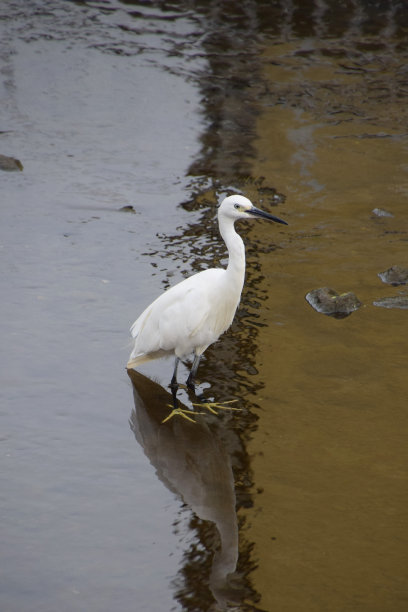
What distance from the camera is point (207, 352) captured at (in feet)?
19.0

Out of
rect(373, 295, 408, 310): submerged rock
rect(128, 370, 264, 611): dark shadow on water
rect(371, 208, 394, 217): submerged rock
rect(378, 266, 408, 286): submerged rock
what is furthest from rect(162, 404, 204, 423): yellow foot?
rect(371, 208, 394, 217): submerged rock

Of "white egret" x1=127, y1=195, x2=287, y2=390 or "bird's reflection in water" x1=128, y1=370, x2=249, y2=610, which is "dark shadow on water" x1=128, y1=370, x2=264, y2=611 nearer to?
"bird's reflection in water" x1=128, y1=370, x2=249, y2=610

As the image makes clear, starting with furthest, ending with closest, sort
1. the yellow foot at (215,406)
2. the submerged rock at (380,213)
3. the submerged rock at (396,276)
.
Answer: the submerged rock at (380,213)
the submerged rock at (396,276)
the yellow foot at (215,406)

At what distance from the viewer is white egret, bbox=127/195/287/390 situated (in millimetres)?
4980

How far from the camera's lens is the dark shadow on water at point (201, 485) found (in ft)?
11.8

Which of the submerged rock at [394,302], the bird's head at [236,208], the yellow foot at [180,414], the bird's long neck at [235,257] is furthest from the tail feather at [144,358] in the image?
the submerged rock at [394,302]

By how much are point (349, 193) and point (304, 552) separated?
5379 millimetres

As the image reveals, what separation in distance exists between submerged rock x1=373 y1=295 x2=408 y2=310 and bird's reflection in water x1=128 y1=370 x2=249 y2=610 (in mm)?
2005

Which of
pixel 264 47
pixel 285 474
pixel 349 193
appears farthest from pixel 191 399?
pixel 264 47

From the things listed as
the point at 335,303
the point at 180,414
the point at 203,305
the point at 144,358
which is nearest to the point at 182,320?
the point at 203,305

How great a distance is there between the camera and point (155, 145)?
32.3ft

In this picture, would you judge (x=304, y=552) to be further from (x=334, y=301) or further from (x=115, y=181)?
(x=115, y=181)

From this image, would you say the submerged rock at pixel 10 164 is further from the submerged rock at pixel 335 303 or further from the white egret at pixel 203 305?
the white egret at pixel 203 305

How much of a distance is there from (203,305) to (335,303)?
1.55m
